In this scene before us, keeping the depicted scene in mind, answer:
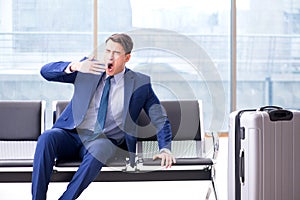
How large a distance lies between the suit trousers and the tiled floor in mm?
992

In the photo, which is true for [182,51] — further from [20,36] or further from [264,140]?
[264,140]

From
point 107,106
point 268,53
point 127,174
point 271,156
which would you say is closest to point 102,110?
point 107,106

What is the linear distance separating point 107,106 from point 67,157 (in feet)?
1.11

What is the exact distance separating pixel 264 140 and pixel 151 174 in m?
0.60

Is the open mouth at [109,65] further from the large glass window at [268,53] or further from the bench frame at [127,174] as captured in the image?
the large glass window at [268,53]

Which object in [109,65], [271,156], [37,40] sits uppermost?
[37,40]

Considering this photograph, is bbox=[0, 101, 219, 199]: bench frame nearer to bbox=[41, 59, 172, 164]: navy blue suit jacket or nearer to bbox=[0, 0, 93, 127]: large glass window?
bbox=[41, 59, 172, 164]: navy blue suit jacket

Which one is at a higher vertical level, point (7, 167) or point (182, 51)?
point (182, 51)

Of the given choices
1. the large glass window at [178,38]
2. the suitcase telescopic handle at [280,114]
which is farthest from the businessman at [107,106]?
the large glass window at [178,38]

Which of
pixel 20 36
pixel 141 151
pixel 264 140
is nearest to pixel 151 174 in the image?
pixel 141 151

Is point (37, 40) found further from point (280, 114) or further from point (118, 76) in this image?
point (280, 114)

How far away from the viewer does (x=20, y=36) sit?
4.67m

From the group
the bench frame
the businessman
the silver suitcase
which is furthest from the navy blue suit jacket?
the silver suitcase

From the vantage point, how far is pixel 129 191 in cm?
421
